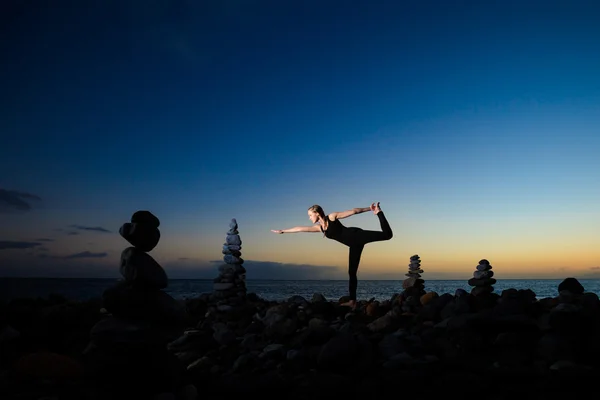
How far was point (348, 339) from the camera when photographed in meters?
6.81

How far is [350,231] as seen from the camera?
41.3 feet

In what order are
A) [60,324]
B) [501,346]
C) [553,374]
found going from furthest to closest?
[60,324], [501,346], [553,374]

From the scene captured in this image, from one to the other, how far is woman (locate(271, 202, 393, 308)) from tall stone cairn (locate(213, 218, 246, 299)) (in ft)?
10.1

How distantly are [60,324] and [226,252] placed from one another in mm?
5280

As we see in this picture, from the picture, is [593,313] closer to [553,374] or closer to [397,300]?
[553,374]

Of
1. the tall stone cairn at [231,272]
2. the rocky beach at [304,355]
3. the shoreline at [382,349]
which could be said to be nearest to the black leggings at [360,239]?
the shoreline at [382,349]

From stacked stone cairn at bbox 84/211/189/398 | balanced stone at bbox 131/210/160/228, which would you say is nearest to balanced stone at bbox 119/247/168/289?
stacked stone cairn at bbox 84/211/189/398

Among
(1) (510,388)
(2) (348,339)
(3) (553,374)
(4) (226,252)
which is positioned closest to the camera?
(1) (510,388)

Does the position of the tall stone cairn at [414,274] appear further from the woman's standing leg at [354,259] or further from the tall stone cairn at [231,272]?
the tall stone cairn at [231,272]

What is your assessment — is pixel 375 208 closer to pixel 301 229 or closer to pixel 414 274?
pixel 301 229

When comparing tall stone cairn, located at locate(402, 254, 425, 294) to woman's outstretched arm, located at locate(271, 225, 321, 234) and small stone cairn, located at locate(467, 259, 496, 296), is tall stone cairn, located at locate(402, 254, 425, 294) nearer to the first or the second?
small stone cairn, located at locate(467, 259, 496, 296)

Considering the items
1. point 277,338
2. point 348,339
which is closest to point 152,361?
point 348,339

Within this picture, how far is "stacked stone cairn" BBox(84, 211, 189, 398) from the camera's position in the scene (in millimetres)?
5410

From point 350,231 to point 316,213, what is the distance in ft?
3.81
